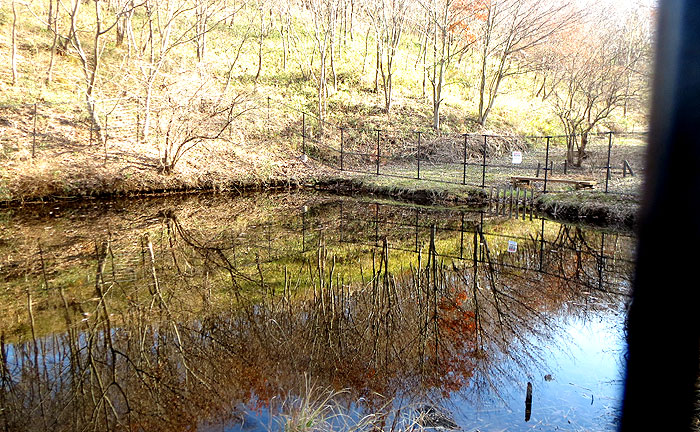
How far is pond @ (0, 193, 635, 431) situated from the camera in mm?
4277

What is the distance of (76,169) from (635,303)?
1676 cm

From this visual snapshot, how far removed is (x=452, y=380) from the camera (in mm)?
4836

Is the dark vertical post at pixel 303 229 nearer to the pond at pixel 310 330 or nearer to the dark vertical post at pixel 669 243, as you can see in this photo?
the pond at pixel 310 330

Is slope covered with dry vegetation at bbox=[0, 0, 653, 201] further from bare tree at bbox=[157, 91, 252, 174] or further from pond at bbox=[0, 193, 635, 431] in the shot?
pond at bbox=[0, 193, 635, 431]

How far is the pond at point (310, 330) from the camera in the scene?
428 cm

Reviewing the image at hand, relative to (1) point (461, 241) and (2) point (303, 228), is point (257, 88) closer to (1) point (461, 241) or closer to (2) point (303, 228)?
(2) point (303, 228)

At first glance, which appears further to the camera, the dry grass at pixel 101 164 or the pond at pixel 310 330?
the dry grass at pixel 101 164

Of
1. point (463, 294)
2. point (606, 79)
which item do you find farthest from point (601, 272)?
point (606, 79)

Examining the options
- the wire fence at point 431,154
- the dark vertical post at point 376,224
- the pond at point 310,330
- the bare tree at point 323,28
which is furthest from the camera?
the bare tree at point 323,28

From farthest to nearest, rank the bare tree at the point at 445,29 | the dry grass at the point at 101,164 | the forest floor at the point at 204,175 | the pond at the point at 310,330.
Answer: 1. the bare tree at the point at 445,29
2. the dry grass at the point at 101,164
3. the forest floor at the point at 204,175
4. the pond at the point at 310,330

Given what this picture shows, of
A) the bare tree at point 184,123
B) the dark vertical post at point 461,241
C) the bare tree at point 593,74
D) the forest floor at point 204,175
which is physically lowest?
the dark vertical post at point 461,241

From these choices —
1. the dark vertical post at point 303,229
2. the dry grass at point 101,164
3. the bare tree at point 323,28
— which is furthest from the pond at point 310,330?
the bare tree at point 323,28

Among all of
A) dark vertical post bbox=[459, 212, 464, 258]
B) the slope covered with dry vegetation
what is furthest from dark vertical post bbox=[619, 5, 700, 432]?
the slope covered with dry vegetation

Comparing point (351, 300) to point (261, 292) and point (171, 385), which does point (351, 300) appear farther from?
point (171, 385)
